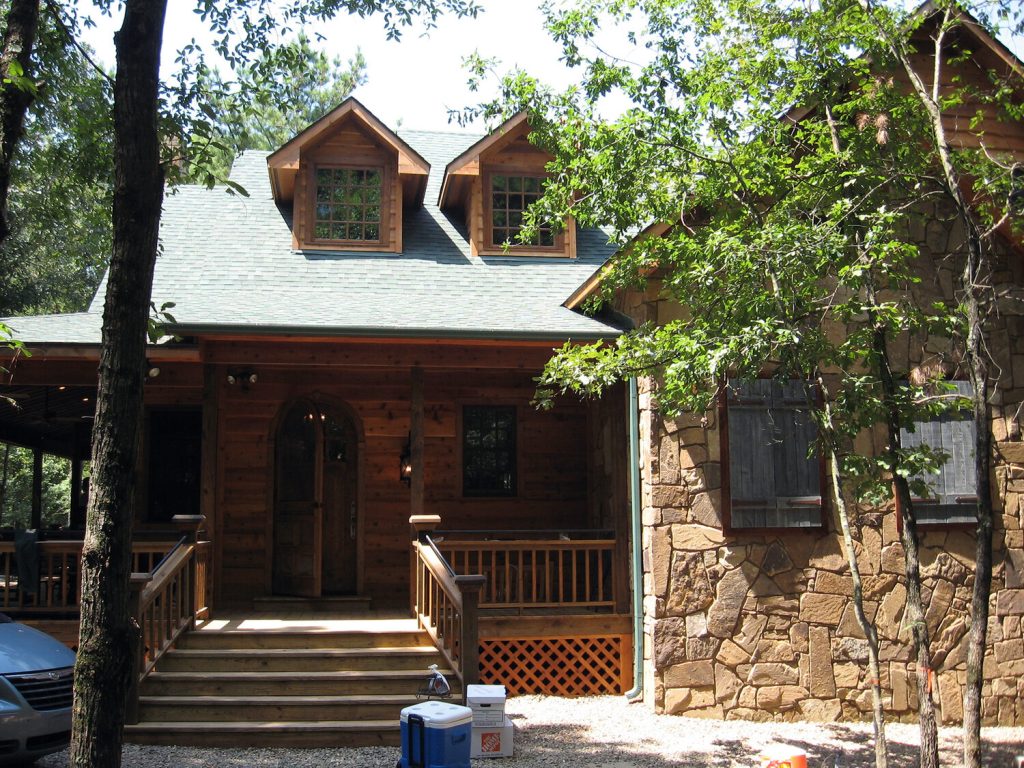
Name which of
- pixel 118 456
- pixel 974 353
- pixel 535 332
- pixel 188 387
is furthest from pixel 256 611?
pixel 974 353

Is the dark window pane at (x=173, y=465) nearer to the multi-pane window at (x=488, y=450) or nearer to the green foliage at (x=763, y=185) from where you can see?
the multi-pane window at (x=488, y=450)

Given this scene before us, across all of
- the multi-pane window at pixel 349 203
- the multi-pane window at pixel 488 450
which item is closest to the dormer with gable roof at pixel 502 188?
the multi-pane window at pixel 349 203

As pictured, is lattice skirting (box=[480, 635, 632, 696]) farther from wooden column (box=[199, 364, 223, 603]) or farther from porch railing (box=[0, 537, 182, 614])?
porch railing (box=[0, 537, 182, 614])

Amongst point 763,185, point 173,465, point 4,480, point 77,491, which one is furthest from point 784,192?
point 4,480

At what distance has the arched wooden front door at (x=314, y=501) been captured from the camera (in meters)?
11.3

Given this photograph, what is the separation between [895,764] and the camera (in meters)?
8.13

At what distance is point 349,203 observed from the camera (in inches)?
500

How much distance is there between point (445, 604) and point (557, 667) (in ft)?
6.05

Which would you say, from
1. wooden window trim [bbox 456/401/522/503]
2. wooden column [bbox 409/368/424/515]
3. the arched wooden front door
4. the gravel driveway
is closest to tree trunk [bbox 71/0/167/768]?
the gravel driveway

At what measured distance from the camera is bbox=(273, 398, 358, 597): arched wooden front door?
11.3 m

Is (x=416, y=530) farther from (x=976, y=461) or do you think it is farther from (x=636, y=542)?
(x=976, y=461)

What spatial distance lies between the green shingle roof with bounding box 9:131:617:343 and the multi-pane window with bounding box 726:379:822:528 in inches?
63.2

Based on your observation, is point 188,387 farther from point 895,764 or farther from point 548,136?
point 895,764

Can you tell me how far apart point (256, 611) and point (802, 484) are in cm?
597
